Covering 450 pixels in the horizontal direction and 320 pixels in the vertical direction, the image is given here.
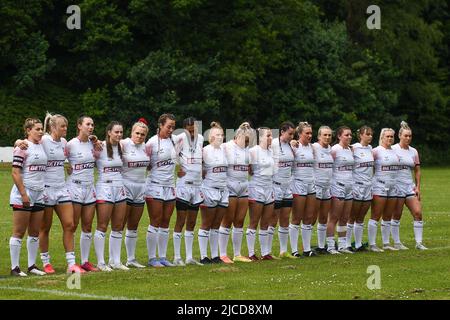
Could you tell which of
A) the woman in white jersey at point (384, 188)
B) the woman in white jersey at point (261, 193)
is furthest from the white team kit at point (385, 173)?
the woman in white jersey at point (261, 193)

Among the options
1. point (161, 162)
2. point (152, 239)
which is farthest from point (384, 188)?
point (152, 239)

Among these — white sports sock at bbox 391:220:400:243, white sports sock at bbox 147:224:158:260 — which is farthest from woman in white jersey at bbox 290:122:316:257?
white sports sock at bbox 147:224:158:260

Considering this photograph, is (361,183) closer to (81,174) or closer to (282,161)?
(282,161)

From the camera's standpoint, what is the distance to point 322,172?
62.3 ft

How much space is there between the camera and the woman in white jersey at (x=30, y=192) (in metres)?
15.6

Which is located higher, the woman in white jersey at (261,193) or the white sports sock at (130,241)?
the woman in white jersey at (261,193)

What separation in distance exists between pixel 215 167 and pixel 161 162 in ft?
3.19

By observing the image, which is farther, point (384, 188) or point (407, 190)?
point (407, 190)

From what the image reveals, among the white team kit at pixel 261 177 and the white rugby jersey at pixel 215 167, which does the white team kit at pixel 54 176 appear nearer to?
the white rugby jersey at pixel 215 167

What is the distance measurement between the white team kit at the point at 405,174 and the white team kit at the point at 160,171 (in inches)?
185

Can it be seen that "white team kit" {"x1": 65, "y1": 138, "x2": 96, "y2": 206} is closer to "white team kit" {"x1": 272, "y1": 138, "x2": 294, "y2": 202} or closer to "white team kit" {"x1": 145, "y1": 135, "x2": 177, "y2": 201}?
"white team kit" {"x1": 145, "y1": 135, "x2": 177, "y2": 201}

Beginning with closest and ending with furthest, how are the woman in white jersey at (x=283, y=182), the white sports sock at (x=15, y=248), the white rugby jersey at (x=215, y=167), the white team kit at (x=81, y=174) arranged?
1. the white sports sock at (x=15, y=248)
2. the white team kit at (x=81, y=174)
3. the white rugby jersey at (x=215, y=167)
4. the woman in white jersey at (x=283, y=182)
